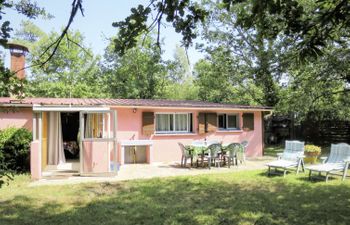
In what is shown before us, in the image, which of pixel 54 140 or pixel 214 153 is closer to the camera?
pixel 214 153

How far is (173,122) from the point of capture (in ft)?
49.6

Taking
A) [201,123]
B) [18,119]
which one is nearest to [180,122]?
[201,123]

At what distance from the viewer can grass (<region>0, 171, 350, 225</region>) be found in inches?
237

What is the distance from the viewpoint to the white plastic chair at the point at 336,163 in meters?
9.39

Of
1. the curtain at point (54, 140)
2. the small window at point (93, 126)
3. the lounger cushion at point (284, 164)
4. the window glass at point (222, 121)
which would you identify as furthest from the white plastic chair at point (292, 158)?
the curtain at point (54, 140)

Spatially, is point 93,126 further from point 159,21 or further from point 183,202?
point 159,21

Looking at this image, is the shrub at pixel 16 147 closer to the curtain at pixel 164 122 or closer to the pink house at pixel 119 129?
the pink house at pixel 119 129

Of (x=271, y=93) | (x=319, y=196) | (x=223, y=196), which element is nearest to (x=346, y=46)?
(x=271, y=93)

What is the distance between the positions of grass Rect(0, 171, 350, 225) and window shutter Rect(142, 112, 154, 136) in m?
4.62

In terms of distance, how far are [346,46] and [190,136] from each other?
8685 mm

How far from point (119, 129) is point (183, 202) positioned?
7.24 metres

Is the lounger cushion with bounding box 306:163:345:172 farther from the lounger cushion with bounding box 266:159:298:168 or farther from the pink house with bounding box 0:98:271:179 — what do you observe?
the pink house with bounding box 0:98:271:179

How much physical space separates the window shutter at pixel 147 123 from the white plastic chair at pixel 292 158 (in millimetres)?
5530

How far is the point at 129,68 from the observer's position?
31.4m
